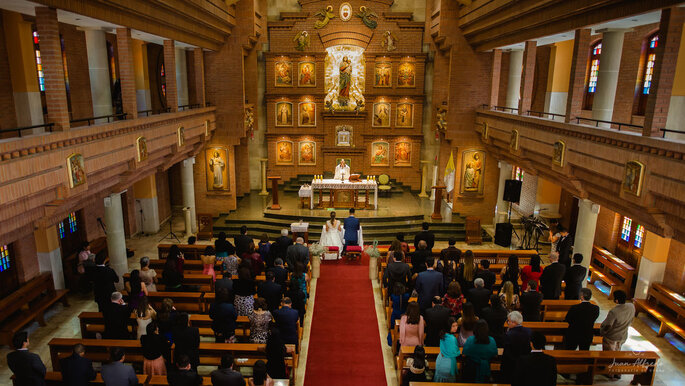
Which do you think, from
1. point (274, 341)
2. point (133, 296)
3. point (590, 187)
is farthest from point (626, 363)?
point (133, 296)

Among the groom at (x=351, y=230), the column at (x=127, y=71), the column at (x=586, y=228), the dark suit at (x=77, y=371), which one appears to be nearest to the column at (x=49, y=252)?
the column at (x=127, y=71)

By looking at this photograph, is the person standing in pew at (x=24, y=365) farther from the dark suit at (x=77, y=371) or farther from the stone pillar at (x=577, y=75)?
the stone pillar at (x=577, y=75)

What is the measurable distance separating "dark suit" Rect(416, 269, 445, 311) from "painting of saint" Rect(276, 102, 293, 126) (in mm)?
14554

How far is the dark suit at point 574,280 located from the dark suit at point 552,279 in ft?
0.61

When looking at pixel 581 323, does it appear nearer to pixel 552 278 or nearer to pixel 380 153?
pixel 552 278

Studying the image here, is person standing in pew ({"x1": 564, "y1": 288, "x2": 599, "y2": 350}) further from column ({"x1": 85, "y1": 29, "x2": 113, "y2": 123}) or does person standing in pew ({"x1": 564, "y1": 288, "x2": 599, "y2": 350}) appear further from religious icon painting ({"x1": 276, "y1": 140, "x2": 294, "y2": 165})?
religious icon painting ({"x1": 276, "y1": 140, "x2": 294, "y2": 165})

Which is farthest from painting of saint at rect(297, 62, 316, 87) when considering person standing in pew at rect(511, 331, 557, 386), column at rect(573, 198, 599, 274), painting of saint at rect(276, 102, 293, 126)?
person standing in pew at rect(511, 331, 557, 386)

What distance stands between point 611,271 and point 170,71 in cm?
1401

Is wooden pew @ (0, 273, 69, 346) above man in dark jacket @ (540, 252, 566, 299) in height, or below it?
below

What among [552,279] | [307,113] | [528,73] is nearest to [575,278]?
[552,279]

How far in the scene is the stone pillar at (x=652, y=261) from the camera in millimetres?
11289

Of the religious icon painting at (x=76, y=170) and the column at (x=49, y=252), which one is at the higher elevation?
the religious icon painting at (x=76, y=170)

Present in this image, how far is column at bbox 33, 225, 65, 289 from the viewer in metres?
11.5

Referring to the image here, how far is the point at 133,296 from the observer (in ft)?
27.5
